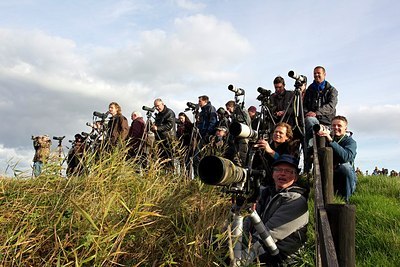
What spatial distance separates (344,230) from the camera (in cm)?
223

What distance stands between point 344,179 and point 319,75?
6.71ft

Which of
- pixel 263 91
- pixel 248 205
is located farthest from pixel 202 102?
pixel 248 205

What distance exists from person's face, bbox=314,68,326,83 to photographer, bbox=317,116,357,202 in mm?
1421

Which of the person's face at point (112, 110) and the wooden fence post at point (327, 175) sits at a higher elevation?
the person's face at point (112, 110)

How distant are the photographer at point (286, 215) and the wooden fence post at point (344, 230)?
1.03 metres

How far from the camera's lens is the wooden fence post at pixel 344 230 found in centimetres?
221

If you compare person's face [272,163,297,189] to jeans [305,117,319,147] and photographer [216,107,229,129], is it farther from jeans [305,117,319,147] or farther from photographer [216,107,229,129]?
photographer [216,107,229,129]

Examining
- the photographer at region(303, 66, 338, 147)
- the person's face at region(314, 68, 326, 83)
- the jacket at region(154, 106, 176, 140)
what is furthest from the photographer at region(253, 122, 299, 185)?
the jacket at region(154, 106, 176, 140)

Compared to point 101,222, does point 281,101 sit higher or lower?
higher

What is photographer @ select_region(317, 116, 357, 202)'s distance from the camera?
185 inches

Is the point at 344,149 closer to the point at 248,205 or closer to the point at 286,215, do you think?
the point at 286,215

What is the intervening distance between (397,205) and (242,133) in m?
3.27

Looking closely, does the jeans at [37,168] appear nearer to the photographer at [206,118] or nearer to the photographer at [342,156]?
the photographer at [342,156]

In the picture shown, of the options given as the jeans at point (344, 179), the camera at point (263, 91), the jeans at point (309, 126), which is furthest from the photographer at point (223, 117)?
the jeans at point (344, 179)
